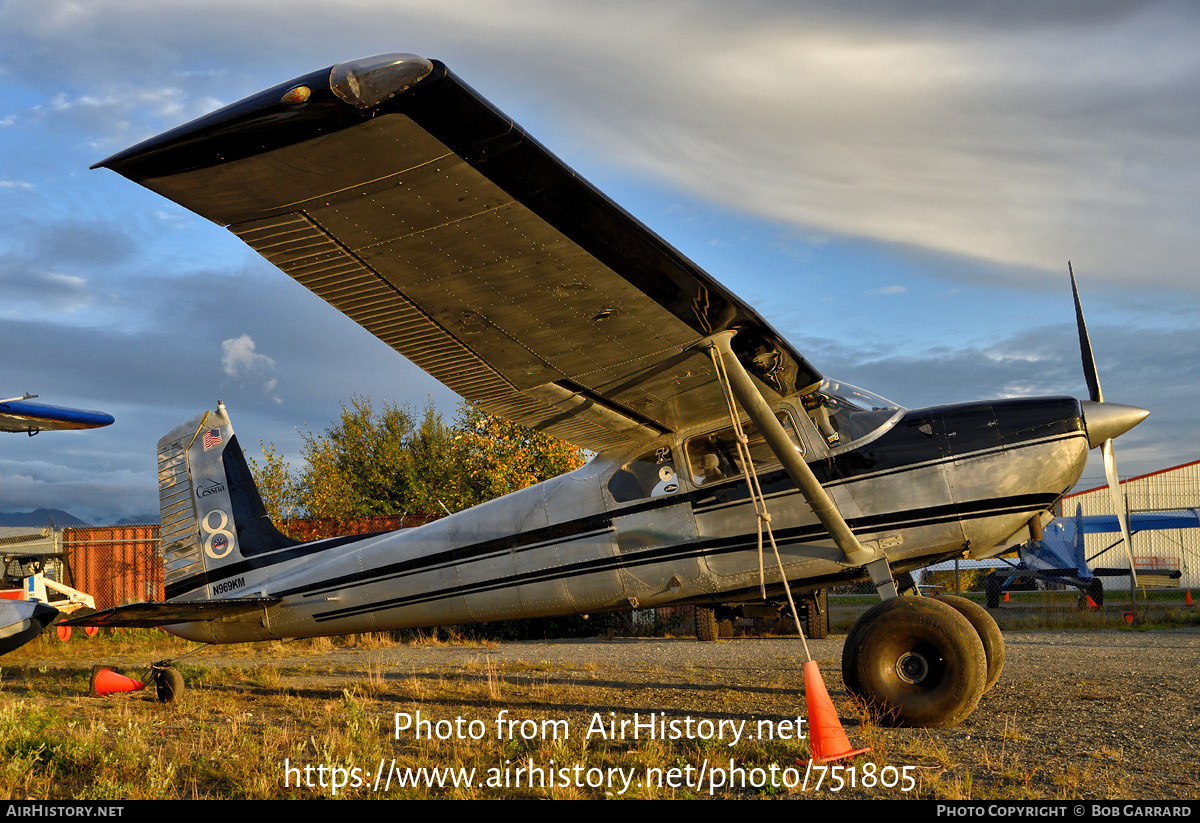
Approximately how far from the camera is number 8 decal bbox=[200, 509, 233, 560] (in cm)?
940

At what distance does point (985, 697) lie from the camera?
293 inches

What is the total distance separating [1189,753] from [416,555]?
246 inches

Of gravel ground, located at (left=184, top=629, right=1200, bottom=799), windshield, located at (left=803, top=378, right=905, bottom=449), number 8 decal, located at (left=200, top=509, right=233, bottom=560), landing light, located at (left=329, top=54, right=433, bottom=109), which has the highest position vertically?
landing light, located at (left=329, top=54, right=433, bottom=109)

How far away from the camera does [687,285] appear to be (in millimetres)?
5434

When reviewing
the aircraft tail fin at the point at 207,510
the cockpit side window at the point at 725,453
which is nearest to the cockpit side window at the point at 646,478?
the cockpit side window at the point at 725,453

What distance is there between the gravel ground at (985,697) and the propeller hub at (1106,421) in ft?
7.07

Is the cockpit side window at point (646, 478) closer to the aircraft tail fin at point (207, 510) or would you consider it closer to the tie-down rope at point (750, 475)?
the tie-down rope at point (750, 475)

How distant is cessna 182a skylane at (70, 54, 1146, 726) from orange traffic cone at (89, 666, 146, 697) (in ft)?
3.02

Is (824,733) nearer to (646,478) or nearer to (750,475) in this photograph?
(750,475)

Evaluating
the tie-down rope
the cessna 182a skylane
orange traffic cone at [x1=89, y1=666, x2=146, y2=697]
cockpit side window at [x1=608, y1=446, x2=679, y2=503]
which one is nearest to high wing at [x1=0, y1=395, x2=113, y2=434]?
orange traffic cone at [x1=89, y1=666, x2=146, y2=697]

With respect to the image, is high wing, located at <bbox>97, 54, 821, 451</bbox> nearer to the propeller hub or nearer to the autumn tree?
the propeller hub

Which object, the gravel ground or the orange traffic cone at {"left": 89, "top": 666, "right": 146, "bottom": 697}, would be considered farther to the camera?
the orange traffic cone at {"left": 89, "top": 666, "right": 146, "bottom": 697}

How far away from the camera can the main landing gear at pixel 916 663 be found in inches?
228

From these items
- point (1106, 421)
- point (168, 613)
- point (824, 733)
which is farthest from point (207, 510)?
point (1106, 421)
